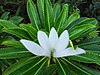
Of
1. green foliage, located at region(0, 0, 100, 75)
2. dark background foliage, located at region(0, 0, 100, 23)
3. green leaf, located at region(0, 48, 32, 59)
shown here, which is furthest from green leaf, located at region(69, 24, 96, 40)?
dark background foliage, located at region(0, 0, 100, 23)

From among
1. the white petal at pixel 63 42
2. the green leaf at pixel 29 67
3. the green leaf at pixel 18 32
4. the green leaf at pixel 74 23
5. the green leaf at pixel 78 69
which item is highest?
the green leaf at pixel 74 23

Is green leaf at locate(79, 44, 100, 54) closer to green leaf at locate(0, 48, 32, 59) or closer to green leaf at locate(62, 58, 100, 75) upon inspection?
green leaf at locate(62, 58, 100, 75)

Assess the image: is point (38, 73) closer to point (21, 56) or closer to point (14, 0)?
point (21, 56)

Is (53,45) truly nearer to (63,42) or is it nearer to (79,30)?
(63,42)

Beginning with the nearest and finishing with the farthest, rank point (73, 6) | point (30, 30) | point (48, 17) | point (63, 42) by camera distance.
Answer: point (63, 42) → point (30, 30) → point (48, 17) → point (73, 6)

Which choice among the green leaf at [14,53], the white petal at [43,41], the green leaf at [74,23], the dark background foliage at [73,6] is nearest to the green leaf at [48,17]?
the green leaf at [74,23]

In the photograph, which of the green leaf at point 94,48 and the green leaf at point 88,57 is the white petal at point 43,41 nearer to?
the green leaf at point 88,57

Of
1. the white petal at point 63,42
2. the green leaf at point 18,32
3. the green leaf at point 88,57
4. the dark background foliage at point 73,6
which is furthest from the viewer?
the dark background foliage at point 73,6

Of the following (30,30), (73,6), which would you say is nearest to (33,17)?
(30,30)

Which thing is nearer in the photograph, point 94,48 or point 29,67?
point 29,67
